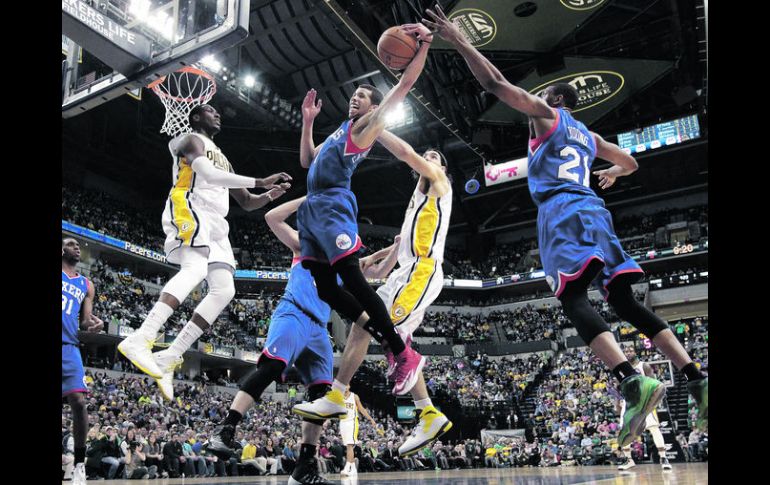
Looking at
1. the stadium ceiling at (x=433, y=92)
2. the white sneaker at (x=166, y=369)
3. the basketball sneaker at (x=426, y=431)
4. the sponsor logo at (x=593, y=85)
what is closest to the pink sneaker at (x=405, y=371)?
the basketball sneaker at (x=426, y=431)

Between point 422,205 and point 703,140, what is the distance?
944 inches

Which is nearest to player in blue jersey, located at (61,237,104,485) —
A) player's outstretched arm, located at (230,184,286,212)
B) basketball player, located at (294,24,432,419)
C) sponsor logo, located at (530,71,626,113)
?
player's outstretched arm, located at (230,184,286,212)

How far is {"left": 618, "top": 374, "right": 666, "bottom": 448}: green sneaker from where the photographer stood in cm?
334

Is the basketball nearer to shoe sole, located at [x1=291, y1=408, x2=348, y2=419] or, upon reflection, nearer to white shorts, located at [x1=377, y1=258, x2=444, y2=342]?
white shorts, located at [x1=377, y1=258, x2=444, y2=342]

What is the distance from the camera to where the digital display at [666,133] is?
19.6m

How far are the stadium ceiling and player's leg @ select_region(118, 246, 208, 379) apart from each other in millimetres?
8656

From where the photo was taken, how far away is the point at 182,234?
511cm

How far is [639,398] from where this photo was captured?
3.36 metres

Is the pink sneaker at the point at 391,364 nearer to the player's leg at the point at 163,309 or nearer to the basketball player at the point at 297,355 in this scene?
the basketball player at the point at 297,355

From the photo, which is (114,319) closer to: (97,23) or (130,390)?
(130,390)

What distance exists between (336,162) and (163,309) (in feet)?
6.20

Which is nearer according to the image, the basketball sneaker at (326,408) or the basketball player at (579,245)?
the basketball player at (579,245)

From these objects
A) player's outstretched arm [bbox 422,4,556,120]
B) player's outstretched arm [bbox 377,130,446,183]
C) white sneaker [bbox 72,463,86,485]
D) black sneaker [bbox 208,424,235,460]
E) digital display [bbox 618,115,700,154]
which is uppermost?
digital display [bbox 618,115,700,154]
